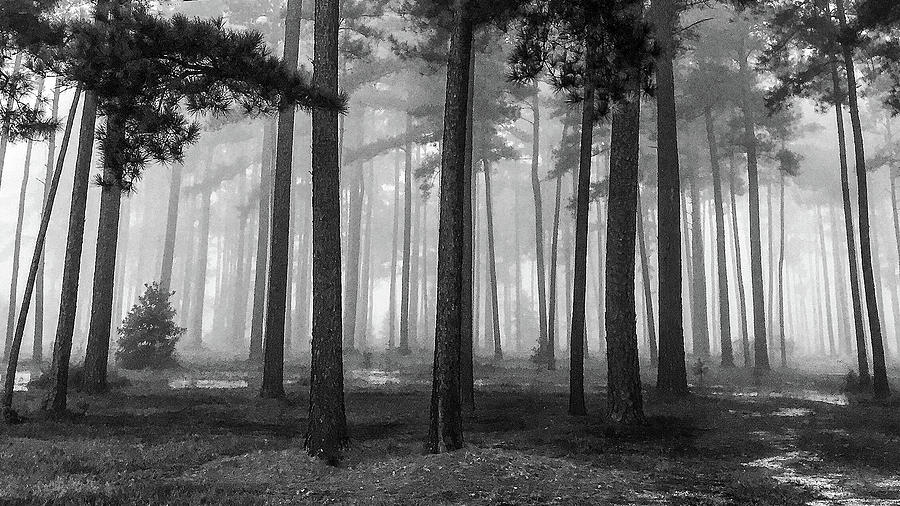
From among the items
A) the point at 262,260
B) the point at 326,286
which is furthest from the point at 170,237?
the point at 326,286

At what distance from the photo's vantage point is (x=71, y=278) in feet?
34.1

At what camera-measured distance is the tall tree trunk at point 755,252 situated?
21.5 m

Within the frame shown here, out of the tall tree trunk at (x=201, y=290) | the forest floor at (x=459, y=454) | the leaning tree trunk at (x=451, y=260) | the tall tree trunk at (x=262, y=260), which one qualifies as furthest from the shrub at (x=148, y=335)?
the leaning tree trunk at (x=451, y=260)

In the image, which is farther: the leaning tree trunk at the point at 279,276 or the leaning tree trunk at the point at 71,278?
the leaning tree trunk at the point at 279,276

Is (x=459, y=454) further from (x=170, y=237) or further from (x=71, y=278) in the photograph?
(x=170, y=237)

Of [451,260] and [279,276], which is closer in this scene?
[451,260]

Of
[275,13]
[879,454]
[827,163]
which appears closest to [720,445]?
[879,454]

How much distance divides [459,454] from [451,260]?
2264 millimetres

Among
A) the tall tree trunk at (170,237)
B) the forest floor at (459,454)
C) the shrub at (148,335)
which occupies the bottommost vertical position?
the forest floor at (459,454)

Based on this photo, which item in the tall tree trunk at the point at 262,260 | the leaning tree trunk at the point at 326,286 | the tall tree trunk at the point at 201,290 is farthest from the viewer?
the tall tree trunk at the point at 201,290

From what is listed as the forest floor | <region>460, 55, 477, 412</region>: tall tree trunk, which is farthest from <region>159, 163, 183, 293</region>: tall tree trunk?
<region>460, 55, 477, 412</region>: tall tree trunk

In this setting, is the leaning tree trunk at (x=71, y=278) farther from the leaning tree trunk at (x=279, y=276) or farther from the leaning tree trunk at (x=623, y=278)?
the leaning tree trunk at (x=623, y=278)

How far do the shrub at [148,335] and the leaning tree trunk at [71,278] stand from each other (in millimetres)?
8155

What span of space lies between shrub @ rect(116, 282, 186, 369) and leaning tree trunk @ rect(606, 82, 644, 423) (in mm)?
13708
